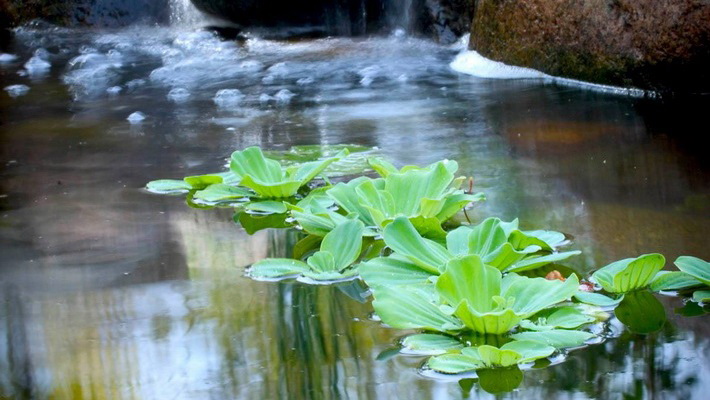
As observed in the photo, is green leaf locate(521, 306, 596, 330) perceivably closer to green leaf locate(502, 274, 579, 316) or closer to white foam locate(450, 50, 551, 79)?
green leaf locate(502, 274, 579, 316)

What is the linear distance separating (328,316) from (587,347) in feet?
1.42

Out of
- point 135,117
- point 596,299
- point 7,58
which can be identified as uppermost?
point 596,299

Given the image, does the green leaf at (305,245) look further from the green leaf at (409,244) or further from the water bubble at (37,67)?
the water bubble at (37,67)

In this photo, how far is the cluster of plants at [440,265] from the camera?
1.48m

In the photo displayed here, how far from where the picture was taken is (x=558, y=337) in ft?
4.82

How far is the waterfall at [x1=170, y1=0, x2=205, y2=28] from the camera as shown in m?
6.80

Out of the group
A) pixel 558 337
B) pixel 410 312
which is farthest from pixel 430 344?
pixel 558 337

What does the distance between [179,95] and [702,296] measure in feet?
9.20

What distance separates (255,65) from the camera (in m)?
4.83

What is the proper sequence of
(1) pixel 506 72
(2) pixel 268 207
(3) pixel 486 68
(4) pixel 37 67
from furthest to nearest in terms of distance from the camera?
(4) pixel 37 67
(3) pixel 486 68
(1) pixel 506 72
(2) pixel 268 207

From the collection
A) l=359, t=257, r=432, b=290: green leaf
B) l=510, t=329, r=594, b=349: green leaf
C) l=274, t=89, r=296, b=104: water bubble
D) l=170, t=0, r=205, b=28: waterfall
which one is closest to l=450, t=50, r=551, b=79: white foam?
l=274, t=89, r=296, b=104: water bubble

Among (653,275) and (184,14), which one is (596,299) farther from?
(184,14)

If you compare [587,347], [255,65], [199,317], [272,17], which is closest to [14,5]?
[272,17]

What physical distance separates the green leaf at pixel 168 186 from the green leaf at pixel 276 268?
66 centimetres
